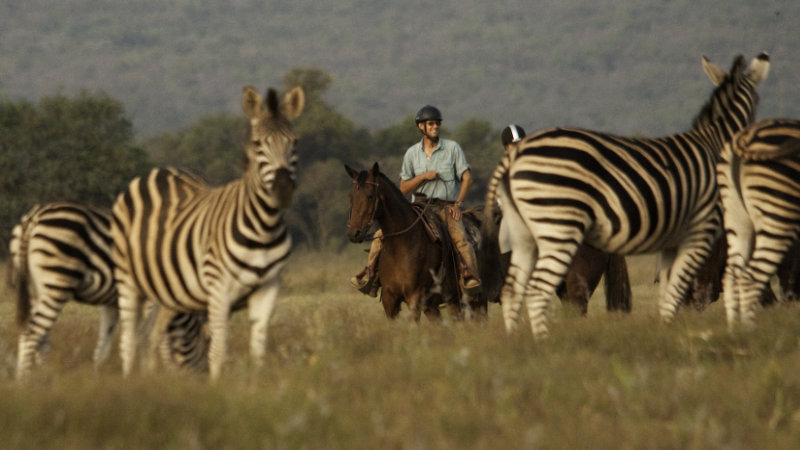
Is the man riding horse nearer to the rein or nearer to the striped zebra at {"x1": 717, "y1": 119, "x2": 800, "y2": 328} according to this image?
the rein

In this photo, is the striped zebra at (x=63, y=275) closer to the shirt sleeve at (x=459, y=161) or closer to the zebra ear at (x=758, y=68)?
the shirt sleeve at (x=459, y=161)

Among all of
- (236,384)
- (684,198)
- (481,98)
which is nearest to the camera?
(236,384)

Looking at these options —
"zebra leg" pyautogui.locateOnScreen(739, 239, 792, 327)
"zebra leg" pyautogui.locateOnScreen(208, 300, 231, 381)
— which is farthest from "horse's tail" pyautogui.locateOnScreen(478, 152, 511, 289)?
"zebra leg" pyautogui.locateOnScreen(208, 300, 231, 381)

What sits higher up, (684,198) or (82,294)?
(684,198)

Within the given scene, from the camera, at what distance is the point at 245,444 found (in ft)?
17.4

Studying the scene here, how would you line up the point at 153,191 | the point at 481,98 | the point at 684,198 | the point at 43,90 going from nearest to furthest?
1. the point at 153,191
2. the point at 684,198
3. the point at 43,90
4. the point at 481,98

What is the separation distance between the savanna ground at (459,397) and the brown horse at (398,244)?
2482 millimetres

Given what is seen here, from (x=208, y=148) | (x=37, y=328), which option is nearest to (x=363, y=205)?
(x=37, y=328)

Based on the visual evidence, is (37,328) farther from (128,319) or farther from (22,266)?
(128,319)

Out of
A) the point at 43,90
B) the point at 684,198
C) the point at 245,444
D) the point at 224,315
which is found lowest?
the point at 245,444

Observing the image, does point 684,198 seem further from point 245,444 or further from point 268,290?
point 245,444

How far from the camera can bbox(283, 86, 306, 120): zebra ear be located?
780 cm

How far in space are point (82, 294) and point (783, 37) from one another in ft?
A: 605

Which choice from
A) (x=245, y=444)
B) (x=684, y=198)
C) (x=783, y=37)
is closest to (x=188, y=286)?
(x=245, y=444)
